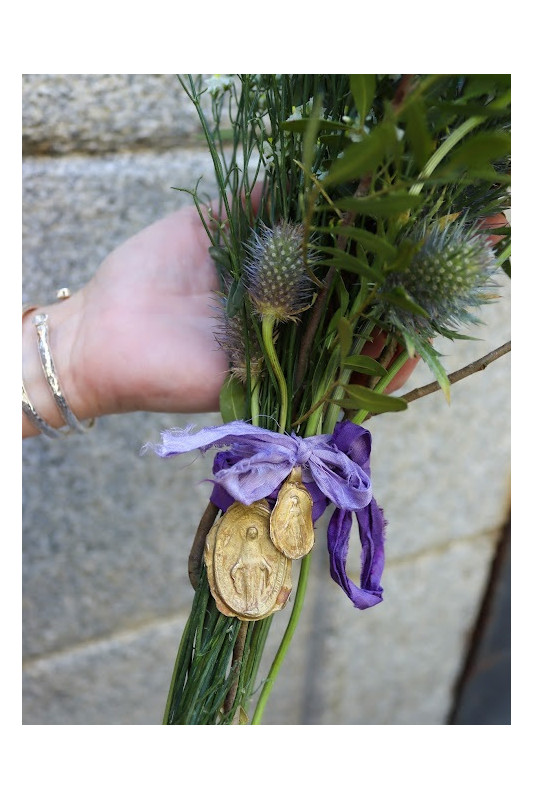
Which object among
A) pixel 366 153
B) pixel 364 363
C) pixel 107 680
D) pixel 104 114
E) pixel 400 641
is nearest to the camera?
pixel 366 153

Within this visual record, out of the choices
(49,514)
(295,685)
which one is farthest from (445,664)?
(49,514)

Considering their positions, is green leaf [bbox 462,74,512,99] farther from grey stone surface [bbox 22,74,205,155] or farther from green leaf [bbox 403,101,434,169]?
grey stone surface [bbox 22,74,205,155]

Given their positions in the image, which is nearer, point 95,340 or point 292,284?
point 292,284

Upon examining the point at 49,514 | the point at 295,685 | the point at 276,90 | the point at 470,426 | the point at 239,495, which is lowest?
the point at 295,685

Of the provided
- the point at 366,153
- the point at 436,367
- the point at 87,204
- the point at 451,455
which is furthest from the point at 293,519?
the point at 451,455

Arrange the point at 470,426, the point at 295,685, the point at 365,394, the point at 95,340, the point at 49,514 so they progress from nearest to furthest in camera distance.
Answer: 1. the point at 365,394
2. the point at 95,340
3. the point at 49,514
4. the point at 470,426
5. the point at 295,685

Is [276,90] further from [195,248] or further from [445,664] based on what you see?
[445,664]

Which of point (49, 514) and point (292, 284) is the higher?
point (292, 284)

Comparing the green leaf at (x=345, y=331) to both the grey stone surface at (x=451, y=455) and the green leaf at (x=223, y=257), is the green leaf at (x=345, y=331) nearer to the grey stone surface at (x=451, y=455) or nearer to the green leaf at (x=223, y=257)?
the green leaf at (x=223, y=257)

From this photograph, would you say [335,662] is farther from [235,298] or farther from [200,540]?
[235,298]
